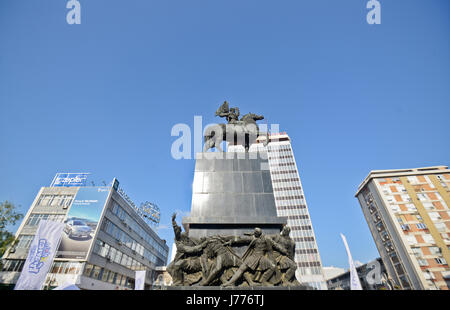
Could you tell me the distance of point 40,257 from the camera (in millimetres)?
13773

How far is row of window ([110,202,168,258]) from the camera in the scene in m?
39.8

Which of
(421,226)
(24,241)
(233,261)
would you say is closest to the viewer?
(233,261)

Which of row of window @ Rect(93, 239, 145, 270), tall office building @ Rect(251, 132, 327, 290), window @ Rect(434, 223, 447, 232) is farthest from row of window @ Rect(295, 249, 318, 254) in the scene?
row of window @ Rect(93, 239, 145, 270)

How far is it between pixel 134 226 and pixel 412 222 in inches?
2411

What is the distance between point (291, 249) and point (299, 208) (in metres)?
62.9

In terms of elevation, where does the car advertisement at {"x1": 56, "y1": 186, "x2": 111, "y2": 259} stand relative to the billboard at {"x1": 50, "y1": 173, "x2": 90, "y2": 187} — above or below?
below

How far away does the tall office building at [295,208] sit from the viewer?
5122cm

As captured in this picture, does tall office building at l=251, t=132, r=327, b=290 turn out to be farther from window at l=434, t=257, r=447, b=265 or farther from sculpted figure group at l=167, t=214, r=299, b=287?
sculpted figure group at l=167, t=214, r=299, b=287

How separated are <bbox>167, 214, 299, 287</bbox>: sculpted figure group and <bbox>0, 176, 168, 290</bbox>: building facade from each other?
110 feet

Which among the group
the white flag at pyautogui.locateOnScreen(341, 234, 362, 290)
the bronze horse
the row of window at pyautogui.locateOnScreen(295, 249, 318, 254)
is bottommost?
the white flag at pyautogui.locateOnScreen(341, 234, 362, 290)

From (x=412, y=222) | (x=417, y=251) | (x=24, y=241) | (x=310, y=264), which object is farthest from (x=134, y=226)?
(x=412, y=222)

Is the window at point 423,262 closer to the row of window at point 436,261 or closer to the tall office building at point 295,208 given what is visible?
the row of window at point 436,261

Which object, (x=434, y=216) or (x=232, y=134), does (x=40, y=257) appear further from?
(x=434, y=216)
